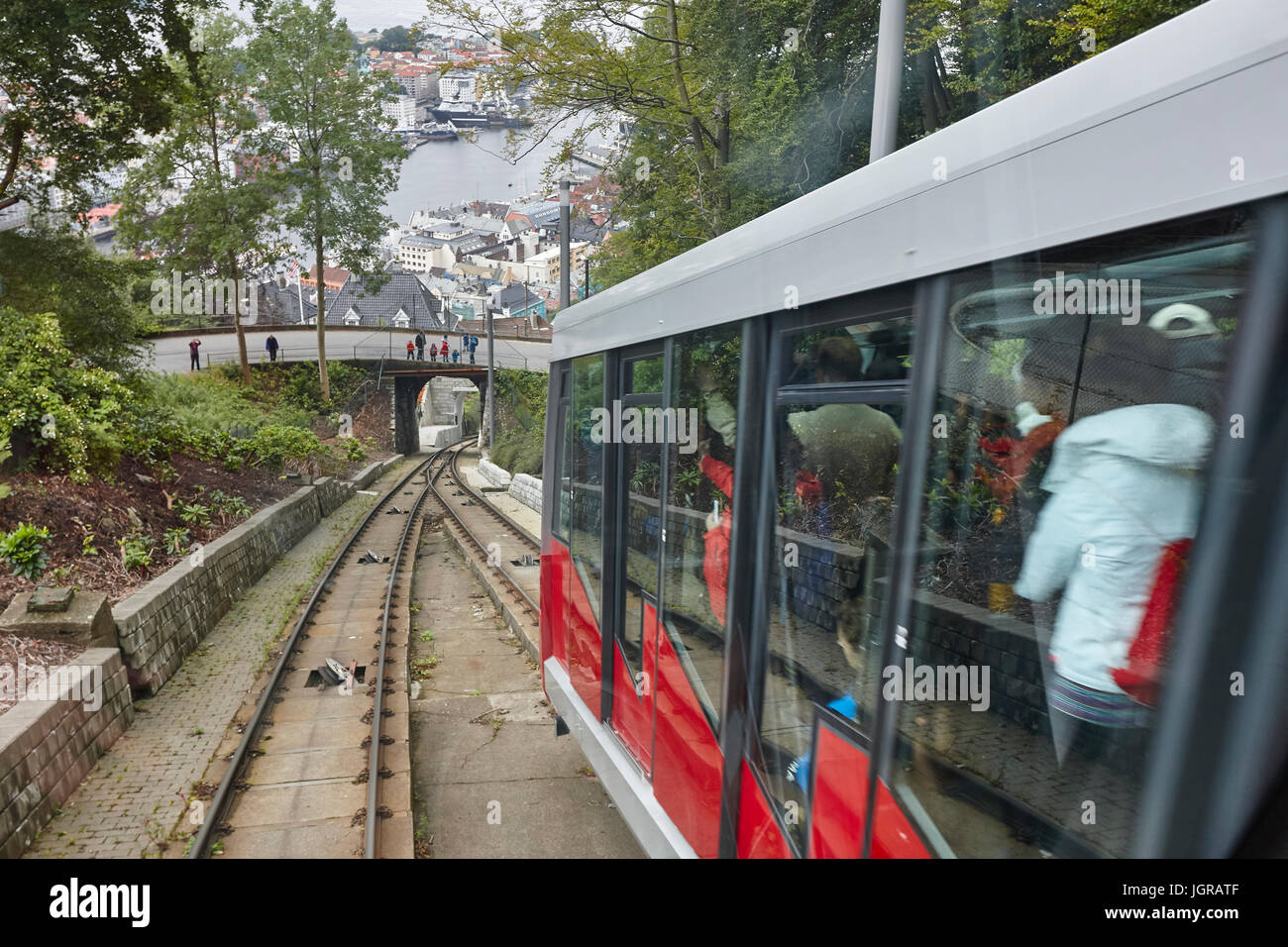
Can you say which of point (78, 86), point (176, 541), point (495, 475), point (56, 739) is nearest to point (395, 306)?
point (495, 475)

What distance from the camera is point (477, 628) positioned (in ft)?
42.4

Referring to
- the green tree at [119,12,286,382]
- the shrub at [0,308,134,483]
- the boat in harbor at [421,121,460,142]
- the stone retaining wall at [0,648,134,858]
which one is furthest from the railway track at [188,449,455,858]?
the green tree at [119,12,286,382]

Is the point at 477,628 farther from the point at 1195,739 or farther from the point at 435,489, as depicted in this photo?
the point at 435,489

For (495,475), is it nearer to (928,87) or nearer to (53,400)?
(53,400)

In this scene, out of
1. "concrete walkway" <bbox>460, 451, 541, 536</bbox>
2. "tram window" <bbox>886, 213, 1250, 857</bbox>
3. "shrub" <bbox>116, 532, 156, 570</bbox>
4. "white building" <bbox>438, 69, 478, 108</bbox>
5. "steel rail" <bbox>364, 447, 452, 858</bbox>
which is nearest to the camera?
"tram window" <bbox>886, 213, 1250, 857</bbox>

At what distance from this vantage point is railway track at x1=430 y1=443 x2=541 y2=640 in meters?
13.7

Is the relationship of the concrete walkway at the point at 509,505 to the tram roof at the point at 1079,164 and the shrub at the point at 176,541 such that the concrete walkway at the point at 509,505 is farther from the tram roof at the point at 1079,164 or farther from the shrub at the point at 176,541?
the tram roof at the point at 1079,164

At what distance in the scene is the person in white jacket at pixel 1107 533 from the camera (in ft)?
5.99

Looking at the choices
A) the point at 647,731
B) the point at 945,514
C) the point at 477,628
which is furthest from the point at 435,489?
the point at 945,514

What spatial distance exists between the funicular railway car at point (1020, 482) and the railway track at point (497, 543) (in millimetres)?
6797

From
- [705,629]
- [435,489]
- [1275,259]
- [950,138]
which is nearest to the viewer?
[1275,259]

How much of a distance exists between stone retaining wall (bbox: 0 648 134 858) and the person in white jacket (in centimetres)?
617

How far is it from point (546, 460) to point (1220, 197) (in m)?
5.87

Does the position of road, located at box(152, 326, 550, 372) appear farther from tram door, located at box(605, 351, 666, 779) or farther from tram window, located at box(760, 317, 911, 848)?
tram window, located at box(760, 317, 911, 848)
